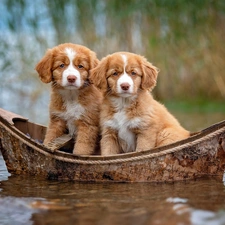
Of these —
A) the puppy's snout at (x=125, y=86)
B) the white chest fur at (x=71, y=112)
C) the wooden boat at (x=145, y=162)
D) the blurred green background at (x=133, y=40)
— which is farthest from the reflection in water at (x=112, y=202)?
the blurred green background at (x=133, y=40)

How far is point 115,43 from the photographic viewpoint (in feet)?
47.0

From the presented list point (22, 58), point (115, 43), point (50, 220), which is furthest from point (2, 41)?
point (50, 220)

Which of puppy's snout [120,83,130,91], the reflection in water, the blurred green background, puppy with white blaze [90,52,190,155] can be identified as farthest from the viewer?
the blurred green background

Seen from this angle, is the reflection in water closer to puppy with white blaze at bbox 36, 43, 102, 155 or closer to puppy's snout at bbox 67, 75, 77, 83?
puppy with white blaze at bbox 36, 43, 102, 155

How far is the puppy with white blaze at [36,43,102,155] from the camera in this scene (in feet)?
19.9

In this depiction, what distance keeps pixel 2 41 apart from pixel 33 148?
28.4ft

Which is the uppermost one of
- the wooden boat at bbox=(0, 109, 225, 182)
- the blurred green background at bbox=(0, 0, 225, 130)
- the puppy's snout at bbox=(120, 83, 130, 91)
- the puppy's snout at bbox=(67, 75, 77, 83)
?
the blurred green background at bbox=(0, 0, 225, 130)

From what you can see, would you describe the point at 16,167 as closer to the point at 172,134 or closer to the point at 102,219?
the point at 172,134

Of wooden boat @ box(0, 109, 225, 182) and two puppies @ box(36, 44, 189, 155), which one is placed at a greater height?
two puppies @ box(36, 44, 189, 155)

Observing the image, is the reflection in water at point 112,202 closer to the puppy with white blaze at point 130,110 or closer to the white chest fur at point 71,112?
the puppy with white blaze at point 130,110

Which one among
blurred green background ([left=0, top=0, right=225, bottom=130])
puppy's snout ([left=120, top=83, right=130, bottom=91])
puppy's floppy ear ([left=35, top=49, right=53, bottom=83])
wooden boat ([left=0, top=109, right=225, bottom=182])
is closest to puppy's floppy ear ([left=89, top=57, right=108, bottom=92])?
puppy's snout ([left=120, top=83, right=130, bottom=91])

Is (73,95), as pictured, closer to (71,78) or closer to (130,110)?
(71,78)

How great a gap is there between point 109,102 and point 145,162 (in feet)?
2.61

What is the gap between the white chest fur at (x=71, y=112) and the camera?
621cm
